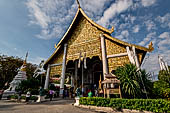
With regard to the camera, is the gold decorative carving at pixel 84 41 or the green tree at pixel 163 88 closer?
the green tree at pixel 163 88

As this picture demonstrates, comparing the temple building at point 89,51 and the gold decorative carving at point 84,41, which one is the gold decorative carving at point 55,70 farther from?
the gold decorative carving at point 84,41

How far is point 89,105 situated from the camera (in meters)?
6.44

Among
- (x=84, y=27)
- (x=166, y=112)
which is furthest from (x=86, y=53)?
(x=166, y=112)

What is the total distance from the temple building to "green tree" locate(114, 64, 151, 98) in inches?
78.5

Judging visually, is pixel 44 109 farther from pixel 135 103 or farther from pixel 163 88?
pixel 163 88

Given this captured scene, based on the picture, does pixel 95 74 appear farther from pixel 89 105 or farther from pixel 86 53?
pixel 89 105

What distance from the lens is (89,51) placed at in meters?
11.8

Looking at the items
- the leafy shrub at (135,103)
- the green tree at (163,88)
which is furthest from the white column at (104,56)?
the green tree at (163,88)

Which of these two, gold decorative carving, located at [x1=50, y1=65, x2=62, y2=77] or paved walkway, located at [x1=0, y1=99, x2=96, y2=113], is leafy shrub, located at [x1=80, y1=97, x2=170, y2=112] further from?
gold decorative carving, located at [x1=50, y1=65, x2=62, y2=77]

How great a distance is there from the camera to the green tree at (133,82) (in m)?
6.16

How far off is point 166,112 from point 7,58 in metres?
29.0

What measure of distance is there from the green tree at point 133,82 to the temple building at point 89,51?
1.99 m

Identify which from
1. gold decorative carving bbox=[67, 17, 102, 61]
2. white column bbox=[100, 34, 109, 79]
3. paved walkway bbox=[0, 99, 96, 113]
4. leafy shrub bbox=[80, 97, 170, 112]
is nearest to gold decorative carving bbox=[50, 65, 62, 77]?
gold decorative carving bbox=[67, 17, 102, 61]

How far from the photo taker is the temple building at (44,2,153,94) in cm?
963
